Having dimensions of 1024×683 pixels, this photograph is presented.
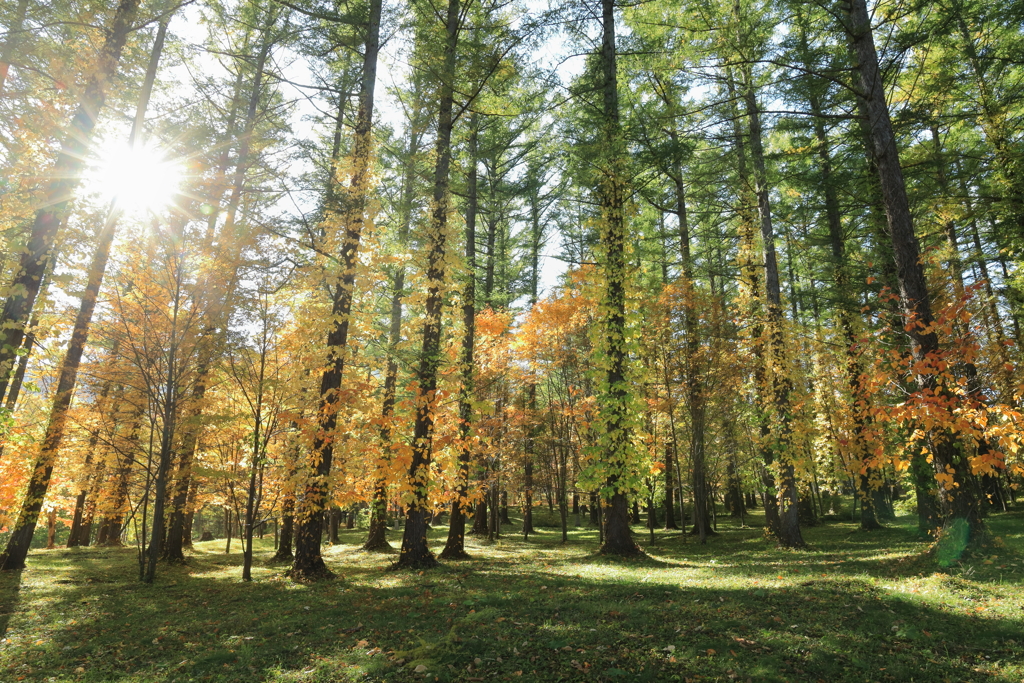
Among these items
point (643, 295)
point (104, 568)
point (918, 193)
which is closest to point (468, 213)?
point (643, 295)

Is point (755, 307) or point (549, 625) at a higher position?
point (755, 307)

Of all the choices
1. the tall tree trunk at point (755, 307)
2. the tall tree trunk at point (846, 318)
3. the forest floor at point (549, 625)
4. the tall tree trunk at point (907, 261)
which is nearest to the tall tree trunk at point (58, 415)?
the forest floor at point (549, 625)

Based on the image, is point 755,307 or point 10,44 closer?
point 10,44

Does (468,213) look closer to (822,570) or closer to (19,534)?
(822,570)

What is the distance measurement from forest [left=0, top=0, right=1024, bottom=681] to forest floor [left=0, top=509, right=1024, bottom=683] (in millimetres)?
82

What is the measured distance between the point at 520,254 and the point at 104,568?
17.5m

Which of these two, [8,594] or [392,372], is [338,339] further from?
[8,594]

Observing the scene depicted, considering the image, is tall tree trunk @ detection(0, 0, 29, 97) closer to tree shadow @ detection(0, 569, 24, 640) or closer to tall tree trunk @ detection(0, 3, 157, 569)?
tall tree trunk @ detection(0, 3, 157, 569)

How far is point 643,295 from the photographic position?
11539mm

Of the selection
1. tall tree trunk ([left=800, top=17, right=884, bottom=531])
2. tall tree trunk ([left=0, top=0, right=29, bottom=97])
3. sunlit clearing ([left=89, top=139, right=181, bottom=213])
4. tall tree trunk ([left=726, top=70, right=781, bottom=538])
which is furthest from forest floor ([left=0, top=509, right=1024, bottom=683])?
tall tree trunk ([left=0, top=0, right=29, bottom=97])

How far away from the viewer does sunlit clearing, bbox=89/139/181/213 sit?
32.1 feet

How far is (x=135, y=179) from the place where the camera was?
11.0m

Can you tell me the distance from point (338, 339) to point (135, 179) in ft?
21.2

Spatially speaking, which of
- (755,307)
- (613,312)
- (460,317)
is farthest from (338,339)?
(755,307)
